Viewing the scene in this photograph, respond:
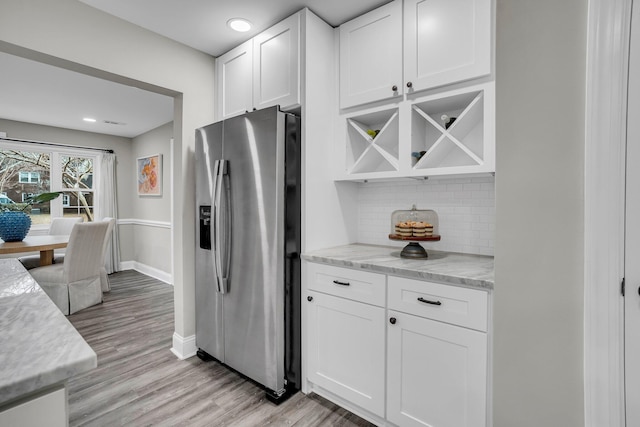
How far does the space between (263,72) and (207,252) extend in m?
1.39

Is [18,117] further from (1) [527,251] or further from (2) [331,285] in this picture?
(1) [527,251]

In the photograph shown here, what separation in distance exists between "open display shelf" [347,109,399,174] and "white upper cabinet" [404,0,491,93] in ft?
0.98

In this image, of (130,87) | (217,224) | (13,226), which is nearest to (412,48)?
(217,224)

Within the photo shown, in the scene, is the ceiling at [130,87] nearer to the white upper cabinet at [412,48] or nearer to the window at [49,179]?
the white upper cabinet at [412,48]

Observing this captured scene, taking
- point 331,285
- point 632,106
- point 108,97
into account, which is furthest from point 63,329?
point 108,97

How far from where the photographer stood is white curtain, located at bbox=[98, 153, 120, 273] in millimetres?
5277

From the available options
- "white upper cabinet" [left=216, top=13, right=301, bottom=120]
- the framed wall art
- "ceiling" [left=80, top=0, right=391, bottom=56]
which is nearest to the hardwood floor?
"white upper cabinet" [left=216, top=13, right=301, bottom=120]

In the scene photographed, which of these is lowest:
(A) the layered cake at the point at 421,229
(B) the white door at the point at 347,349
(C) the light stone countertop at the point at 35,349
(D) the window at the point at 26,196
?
(B) the white door at the point at 347,349

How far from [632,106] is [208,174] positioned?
2247mm

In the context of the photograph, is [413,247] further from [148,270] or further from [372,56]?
[148,270]

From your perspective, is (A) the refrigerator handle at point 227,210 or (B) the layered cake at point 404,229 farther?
(A) the refrigerator handle at point 227,210

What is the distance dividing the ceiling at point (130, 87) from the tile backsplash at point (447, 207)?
47.8 inches

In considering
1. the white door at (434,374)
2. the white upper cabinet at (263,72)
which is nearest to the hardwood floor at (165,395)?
the white door at (434,374)

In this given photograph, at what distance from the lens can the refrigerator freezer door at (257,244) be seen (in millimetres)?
1893
